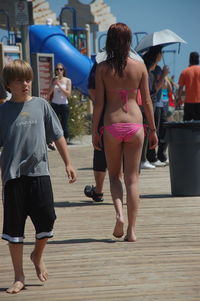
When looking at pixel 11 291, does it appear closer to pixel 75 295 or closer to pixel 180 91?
pixel 75 295

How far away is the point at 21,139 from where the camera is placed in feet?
17.6

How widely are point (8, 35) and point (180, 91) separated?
61.0 feet

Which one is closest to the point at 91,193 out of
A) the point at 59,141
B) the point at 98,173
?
the point at 98,173

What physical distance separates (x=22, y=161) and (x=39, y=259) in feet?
2.30

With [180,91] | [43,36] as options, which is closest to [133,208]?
[180,91]

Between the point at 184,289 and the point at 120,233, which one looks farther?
the point at 120,233

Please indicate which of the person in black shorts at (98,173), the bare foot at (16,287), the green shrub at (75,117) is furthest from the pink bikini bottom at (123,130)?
the green shrub at (75,117)

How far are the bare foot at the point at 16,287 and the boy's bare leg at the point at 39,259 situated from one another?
21cm

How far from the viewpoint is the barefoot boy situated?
211 inches

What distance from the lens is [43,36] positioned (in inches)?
1140

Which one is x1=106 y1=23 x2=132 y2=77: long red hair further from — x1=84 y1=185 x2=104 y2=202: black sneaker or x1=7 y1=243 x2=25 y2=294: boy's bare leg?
x1=84 y1=185 x2=104 y2=202: black sneaker

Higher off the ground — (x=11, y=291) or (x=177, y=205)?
(x=11, y=291)

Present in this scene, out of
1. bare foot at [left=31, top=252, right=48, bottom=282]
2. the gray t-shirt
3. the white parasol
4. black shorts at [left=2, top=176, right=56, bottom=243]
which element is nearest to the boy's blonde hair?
the gray t-shirt

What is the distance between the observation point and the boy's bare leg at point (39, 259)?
5582 millimetres
